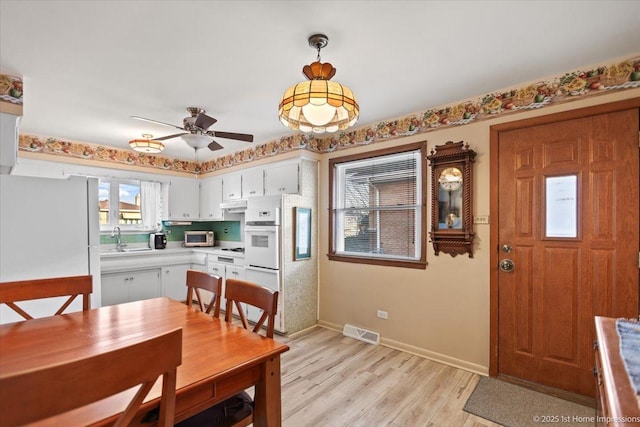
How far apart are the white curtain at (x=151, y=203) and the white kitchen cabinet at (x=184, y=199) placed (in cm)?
20

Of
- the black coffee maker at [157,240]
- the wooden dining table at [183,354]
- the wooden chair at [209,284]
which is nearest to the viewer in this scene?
the wooden dining table at [183,354]

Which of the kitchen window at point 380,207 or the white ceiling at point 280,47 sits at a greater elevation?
the white ceiling at point 280,47

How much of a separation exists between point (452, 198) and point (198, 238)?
4.20m

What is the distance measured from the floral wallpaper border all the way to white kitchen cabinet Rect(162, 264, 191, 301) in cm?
166

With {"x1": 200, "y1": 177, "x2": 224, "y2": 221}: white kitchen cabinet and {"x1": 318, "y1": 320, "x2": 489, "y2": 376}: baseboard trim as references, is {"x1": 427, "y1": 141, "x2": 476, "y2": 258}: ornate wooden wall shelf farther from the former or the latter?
{"x1": 200, "y1": 177, "x2": 224, "y2": 221}: white kitchen cabinet

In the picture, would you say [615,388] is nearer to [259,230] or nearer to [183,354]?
[183,354]

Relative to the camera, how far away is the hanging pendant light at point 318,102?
5.20ft

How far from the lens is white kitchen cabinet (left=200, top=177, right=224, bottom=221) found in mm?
5038

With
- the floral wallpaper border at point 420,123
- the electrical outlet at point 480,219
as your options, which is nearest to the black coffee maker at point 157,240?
the floral wallpaper border at point 420,123

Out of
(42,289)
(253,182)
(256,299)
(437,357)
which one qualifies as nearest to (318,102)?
(256,299)

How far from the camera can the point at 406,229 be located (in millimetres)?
3262

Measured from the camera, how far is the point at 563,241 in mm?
2342

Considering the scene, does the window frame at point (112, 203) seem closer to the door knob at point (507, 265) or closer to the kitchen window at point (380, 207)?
the kitchen window at point (380, 207)

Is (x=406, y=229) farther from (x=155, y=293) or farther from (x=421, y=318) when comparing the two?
(x=155, y=293)
